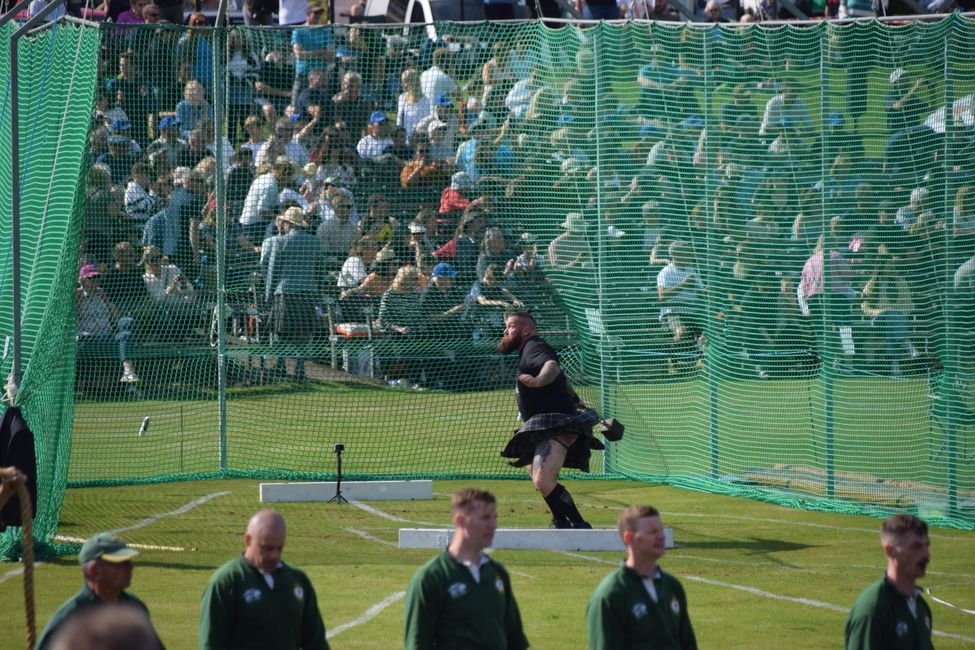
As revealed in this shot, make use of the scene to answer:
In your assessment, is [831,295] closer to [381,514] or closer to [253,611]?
[381,514]

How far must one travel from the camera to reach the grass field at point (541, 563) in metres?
9.80

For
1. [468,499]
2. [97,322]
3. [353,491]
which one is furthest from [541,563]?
[97,322]

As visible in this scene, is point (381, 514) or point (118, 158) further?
point (118, 158)

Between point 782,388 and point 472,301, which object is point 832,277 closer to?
point 782,388

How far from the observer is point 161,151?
15.9 metres

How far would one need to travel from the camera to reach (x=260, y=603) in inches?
266

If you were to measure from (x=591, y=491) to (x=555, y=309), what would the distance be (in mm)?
2237

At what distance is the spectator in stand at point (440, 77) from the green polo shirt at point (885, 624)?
10546mm

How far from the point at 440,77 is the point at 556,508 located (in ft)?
19.4

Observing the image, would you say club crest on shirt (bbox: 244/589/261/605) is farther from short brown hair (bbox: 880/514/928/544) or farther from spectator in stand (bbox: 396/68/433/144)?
spectator in stand (bbox: 396/68/433/144)

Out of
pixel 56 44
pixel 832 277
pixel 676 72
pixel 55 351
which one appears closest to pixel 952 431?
pixel 832 277

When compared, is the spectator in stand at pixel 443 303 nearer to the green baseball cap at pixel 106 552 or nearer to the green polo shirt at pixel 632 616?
the green polo shirt at pixel 632 616

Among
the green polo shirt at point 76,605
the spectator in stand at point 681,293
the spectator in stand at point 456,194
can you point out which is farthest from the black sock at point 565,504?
the green polo shirt at point 76,605

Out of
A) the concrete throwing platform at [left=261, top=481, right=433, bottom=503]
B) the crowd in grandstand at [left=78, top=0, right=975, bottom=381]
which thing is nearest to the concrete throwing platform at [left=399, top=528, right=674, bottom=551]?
the concrete throwing platform at [left=261, top=481, right=433, bottom=503]
